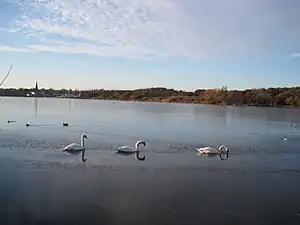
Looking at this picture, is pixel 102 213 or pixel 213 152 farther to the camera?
pixel 213 152

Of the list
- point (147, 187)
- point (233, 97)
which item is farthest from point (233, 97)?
point (147, 187)

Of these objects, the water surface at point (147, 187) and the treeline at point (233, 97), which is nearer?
the water surface at point (147, 187)

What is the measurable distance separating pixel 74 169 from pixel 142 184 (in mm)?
2376

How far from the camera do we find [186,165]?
12.1m

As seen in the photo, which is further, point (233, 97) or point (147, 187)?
point (233, 97)

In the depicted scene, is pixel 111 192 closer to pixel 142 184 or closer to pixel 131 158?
pixel 142 184

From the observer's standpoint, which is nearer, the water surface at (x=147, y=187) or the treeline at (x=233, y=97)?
the water surface at (x=147, y=187)

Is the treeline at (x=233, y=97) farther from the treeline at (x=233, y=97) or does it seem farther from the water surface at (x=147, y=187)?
the water surface at (x=147, y=187)

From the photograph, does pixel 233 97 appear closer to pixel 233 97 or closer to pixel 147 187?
pixel 233 97

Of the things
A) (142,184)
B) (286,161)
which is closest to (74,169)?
Result: (142,184)

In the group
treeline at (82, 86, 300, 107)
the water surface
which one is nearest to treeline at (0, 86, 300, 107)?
treeline at (82, 86, 300, 107)

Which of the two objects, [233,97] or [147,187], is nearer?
[147,187]

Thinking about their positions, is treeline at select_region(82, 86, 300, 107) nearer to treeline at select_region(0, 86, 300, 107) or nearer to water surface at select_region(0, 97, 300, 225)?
treeline at select_region(0, 86, 300, 107)

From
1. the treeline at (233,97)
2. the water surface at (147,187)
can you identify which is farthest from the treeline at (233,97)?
the water surface at (147,187)
